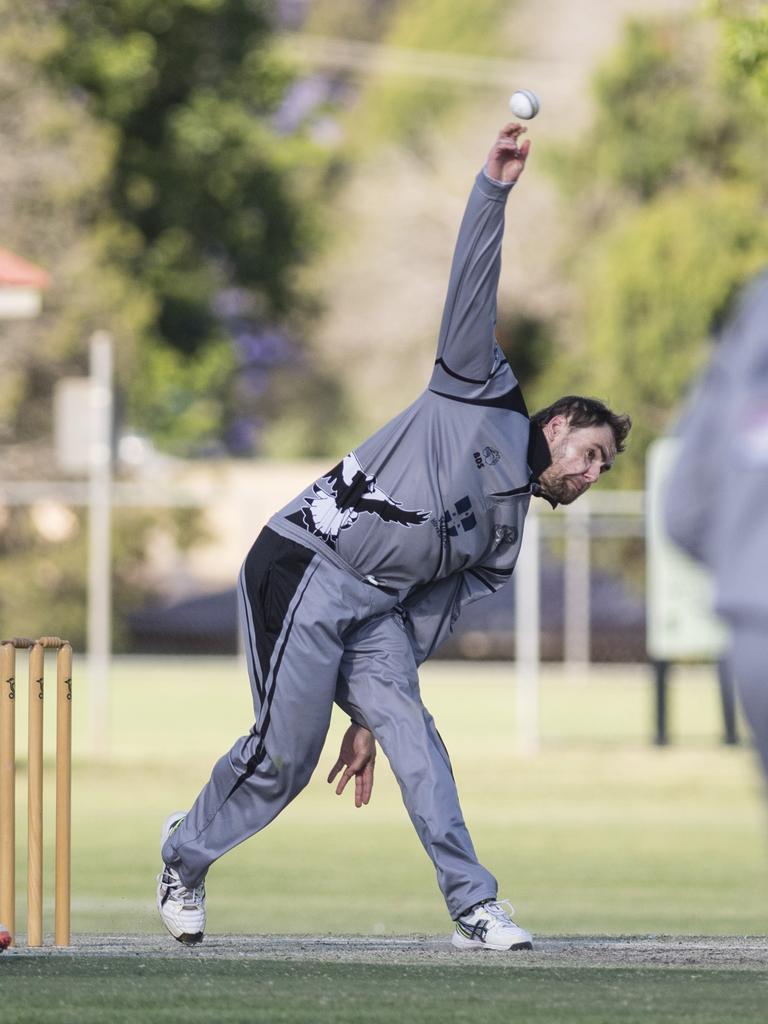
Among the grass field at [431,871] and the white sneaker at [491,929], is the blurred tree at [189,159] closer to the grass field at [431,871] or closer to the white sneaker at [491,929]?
the grass field at [431,871]

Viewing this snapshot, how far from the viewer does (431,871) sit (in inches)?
435

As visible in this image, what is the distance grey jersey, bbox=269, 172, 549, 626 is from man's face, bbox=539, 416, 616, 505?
0.04m

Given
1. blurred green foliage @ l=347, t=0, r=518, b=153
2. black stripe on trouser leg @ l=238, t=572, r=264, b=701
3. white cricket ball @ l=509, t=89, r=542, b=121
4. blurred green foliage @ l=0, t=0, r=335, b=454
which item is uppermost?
blurred green foliage @ l=347, t=0, r=518, b=153

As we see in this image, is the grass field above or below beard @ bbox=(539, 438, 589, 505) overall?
below

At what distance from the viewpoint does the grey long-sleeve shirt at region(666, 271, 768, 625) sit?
3.60 meters

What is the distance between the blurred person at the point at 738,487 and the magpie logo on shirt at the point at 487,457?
252 cm

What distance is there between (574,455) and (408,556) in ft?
1.85

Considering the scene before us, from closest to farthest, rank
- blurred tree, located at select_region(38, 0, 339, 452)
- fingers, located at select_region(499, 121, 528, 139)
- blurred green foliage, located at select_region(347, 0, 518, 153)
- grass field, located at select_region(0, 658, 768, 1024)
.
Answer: grass field, located at select_region(0, 658, 768, 1024) → fingers, located at select_region(499, 121, 528, 139) → blurred tree, located at select_region(38, 0, 339, 452) → blurred green foliage, located at select_region(347, 0, 518, 153)

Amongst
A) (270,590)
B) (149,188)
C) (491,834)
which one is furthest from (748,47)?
(149,188)

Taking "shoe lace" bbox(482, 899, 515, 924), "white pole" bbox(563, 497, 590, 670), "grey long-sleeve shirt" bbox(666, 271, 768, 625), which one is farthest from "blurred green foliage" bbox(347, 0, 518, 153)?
"grey long-sleeve shirt" bbox(666, 271, 768, 625)

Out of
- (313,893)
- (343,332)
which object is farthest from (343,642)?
(343,332)

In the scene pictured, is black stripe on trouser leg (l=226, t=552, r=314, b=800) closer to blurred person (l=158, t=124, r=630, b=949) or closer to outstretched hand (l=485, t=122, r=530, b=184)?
blurred person (l=158, t=124, r=630, b=949)

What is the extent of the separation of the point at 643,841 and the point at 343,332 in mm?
44509

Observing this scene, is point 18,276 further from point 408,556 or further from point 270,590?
point 408,556
